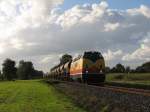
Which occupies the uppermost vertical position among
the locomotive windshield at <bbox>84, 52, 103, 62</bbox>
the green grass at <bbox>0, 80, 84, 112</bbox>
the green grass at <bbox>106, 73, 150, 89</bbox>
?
the locomotive windshield at <bbox>84, 52, 103, 62</bbox>

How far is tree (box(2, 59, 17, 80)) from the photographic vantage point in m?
163

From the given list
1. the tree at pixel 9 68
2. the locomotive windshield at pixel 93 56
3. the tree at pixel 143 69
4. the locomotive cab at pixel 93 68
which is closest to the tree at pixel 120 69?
the tree at pixel 143 69

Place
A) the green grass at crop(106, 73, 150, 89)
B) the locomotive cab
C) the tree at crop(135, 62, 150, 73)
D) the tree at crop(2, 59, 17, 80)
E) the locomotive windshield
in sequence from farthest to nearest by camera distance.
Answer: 1. the tree at crop(2, 59, 17, 80)
2. the tree at crop(135, 62, 150, 73)
3. the locomotive windshield
4. the locomotive cab
5. the green grass at crop(106, 73, 150, 89)

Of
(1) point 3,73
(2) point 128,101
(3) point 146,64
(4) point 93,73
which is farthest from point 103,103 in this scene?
(1) point 3,73

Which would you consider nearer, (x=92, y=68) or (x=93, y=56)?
(x=92, y=68)

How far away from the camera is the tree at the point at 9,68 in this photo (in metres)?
163

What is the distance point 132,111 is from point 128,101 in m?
2.65

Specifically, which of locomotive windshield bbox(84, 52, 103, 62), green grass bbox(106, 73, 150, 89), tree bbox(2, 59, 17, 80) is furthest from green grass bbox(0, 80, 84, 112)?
tree bbox(2, 59, 17, 80)

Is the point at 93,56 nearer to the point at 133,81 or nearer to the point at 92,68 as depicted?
the point at 92,68

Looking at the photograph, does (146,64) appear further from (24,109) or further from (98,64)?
(24,109)

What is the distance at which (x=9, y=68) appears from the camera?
166m

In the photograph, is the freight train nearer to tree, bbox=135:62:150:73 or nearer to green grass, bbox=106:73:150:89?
green grass, bbox=106:73:150:89

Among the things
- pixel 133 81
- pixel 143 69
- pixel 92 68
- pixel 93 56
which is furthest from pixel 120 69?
pixel 92 68

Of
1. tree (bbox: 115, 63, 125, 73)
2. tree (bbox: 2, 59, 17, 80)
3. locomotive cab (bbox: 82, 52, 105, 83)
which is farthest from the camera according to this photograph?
tree (bbox: 2, 59, 17, 80)
